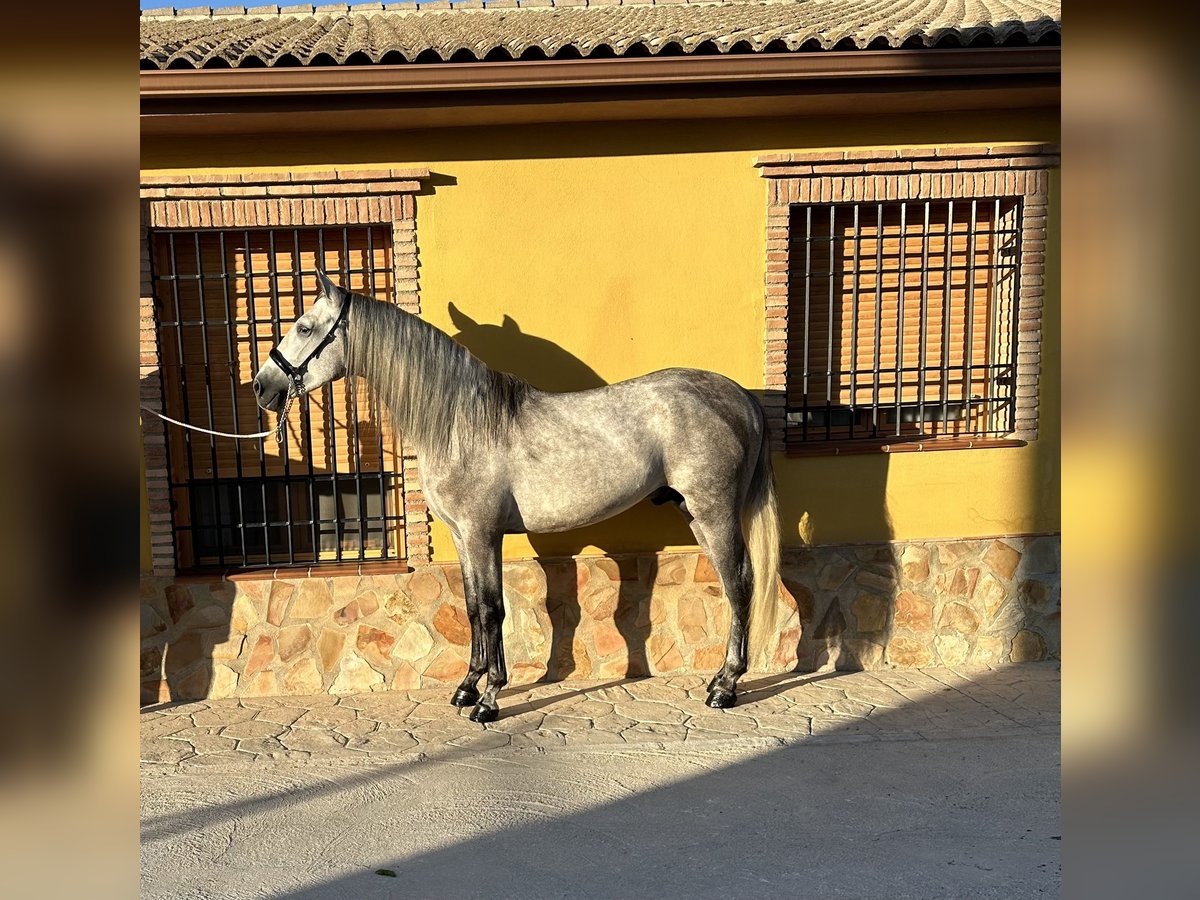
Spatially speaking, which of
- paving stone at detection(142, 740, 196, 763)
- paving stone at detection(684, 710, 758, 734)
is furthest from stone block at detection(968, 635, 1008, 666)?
paving stone at detection(142, 740, 196, 763)

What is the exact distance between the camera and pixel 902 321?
5066mm

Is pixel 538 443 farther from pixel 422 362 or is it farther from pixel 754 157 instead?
pixel 754 157

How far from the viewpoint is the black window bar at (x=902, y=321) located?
5.04m

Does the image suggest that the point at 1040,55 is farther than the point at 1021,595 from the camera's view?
No

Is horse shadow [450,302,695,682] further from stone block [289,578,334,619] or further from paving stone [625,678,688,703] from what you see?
stone block [289,578,334,619]

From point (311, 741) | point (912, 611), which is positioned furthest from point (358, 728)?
point (912, 611)

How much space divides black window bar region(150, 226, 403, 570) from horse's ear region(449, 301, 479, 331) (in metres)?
0.50

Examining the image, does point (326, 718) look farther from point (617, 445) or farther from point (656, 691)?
point (617, 445)

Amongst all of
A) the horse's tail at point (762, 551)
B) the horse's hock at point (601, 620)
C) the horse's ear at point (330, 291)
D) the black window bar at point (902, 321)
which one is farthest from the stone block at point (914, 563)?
the horse's ear at point (330, 291)

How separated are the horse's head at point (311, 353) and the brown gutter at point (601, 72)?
1.05 metres

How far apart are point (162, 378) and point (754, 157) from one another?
3.57 m
